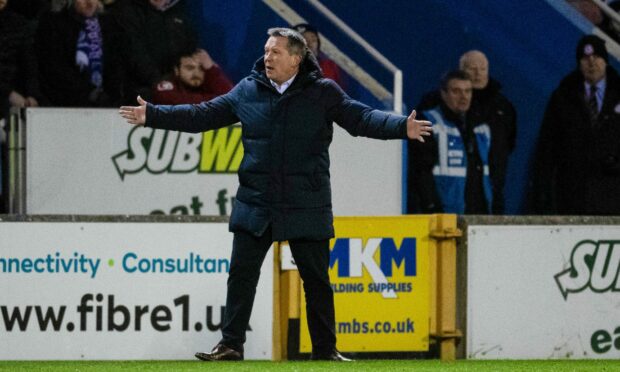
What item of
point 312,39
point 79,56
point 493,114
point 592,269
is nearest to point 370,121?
point 592,269

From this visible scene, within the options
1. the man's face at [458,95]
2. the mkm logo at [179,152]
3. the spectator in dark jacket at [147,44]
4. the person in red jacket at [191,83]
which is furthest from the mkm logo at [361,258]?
the man's face at [458,95]

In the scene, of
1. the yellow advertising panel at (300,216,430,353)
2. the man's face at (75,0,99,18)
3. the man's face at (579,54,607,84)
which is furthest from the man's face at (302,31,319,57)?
the yellow advertising panel at (300,216,430,353)

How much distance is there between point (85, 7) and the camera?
469 inches

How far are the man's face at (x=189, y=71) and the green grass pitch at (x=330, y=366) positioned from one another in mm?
3670

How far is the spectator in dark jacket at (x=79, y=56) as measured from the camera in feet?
38.8

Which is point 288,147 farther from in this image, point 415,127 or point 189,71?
point 189,71

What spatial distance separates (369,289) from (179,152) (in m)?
2.93

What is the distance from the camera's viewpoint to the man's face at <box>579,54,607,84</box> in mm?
13211

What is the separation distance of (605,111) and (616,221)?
3902mm

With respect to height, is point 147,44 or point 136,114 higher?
point 147,44

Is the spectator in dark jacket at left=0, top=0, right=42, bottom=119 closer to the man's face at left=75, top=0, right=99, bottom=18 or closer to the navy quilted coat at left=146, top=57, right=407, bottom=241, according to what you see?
the man's face at left=75, top=0, right=99, bottom=18

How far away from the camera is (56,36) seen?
38.8 ft

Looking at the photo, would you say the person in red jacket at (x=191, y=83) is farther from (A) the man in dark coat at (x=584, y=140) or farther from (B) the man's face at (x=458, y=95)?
(A) the man in dark coat at (x=584, y=140)

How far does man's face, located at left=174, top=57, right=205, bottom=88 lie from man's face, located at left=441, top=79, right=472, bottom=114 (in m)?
2.14
